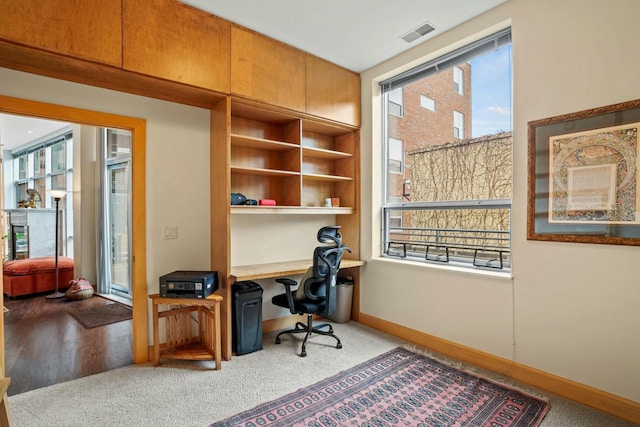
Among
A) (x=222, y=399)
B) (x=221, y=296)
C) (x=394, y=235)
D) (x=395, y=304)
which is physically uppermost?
(x=394, y=235)

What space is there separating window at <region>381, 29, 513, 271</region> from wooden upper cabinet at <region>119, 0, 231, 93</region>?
196 cm

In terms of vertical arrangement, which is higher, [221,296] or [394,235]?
[394,235]

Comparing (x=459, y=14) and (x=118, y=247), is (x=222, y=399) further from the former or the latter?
(x=118, y=247)

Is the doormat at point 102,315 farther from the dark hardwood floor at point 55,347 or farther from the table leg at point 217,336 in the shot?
the table leg at point 217,336

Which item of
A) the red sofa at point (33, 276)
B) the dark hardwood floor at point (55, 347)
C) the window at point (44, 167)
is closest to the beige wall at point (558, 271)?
the dark hardwood floor at point (55, 347)

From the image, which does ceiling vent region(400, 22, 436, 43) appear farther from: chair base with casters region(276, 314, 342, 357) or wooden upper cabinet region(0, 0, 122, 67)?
chair base with casters region(276, 314, 342, 357)

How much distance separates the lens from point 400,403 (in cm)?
225

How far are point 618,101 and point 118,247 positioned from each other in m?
6.44

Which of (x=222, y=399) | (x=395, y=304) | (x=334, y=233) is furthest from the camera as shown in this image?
(x=395, y=304)

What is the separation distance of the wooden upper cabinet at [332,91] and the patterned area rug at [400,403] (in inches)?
104

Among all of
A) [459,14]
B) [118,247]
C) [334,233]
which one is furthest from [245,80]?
[118,247]

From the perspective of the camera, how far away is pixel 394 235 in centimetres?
379

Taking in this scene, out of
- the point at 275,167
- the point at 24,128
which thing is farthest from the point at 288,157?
the point at 24,128

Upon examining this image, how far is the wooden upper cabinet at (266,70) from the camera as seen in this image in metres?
2.93
